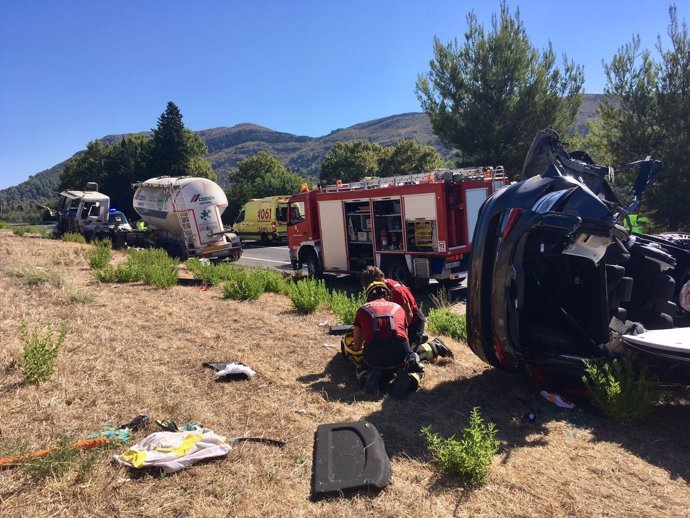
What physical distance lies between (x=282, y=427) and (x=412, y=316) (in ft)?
7.20

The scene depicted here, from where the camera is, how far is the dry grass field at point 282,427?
3.18 metres

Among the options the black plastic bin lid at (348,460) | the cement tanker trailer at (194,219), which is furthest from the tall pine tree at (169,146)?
the black plastic bin lid at (348,460)

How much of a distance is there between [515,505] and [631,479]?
0.96 metres

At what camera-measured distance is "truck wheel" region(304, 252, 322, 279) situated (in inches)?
578

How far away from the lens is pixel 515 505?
10.5ft

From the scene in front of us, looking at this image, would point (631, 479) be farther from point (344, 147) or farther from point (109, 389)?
point (344, 147)

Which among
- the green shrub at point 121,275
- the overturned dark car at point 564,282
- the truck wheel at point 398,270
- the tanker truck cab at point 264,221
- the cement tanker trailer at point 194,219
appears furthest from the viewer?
the tanker truck cab at point 264,221

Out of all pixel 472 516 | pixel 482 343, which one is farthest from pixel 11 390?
pixel 482 343

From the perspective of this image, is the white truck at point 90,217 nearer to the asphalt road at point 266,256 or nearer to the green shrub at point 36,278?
the asphalt road at point 266,256

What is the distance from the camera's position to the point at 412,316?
593 cm

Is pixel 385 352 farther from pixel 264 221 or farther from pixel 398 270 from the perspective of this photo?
pixel 264 221

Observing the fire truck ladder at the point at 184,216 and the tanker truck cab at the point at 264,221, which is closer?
the fire truck ladder at the point at 184,216

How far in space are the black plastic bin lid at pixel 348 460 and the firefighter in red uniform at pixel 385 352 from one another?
0.96 m

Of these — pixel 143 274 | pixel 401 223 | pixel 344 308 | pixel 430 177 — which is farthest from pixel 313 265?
pixel 344 308
